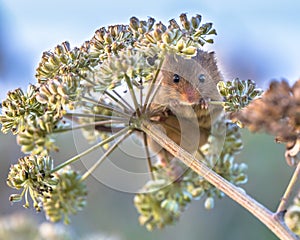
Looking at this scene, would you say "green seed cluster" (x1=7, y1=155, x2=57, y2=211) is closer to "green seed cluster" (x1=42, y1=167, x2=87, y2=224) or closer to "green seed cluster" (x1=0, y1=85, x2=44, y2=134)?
"green seed cluster" (x1=0, y1=85, x2=44, y2=134)

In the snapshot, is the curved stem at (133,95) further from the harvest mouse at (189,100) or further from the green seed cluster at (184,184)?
the green seed cluster at (184,184)

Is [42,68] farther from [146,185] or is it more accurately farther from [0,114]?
[146,185]

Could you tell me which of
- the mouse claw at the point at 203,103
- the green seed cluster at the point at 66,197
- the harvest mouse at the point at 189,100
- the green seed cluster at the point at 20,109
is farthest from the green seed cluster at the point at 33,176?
the mouse claw at the point at 203,103

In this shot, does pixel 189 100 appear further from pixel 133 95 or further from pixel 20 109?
pixel 20 109

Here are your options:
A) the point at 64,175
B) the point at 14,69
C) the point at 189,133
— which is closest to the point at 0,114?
the point at 64,175

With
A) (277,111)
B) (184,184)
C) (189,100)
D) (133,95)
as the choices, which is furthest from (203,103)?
(277,111)

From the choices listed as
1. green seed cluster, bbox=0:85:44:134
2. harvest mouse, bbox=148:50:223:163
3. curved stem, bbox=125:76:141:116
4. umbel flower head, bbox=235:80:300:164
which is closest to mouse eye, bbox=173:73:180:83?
harvest mouse, bbox=148:50:223:163
